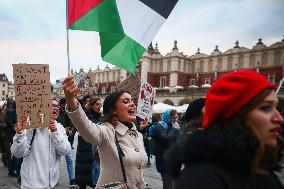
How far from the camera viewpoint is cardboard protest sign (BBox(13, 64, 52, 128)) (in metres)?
3.87

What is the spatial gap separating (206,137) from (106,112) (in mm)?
1991

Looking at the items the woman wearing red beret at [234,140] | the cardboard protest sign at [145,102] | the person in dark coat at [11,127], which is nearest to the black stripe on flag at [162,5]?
the woman wearing red beret at [234,140]

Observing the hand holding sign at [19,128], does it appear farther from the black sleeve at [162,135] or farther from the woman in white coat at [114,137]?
the black sleeve at [162,135]

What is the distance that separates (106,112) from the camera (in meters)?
3.36

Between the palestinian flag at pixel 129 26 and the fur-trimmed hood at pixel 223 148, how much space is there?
6.84ft

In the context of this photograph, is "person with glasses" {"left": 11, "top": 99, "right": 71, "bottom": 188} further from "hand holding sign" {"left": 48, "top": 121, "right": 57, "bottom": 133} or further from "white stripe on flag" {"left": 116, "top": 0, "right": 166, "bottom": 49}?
"white stripe on flag" {"left": 116, "top": 0, "right": 166, "bottom": 49}

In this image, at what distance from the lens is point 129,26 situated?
12.1ft

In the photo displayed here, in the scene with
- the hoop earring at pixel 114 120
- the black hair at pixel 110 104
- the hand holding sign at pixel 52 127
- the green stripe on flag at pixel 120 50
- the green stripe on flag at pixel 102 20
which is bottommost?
the hand holding sign at pixel 52 127

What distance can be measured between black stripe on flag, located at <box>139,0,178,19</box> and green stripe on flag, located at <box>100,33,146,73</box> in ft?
1.30

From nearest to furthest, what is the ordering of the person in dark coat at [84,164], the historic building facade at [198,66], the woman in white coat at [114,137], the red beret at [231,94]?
the red beret at [231,94] → the woman in white coat at [114,137] → the person in dark coat at [84,164] → the historic building facade at [198,66]

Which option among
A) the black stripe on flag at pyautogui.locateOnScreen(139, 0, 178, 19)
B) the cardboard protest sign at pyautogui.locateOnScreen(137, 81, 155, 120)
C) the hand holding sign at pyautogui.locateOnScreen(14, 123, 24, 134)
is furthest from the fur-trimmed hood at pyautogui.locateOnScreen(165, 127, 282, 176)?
the cardboard protest sign at pyautogui.locateOnScreen(137, 81, 155, 120)

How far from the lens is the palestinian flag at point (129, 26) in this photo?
338 centimetres

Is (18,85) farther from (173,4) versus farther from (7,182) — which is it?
(7,182)

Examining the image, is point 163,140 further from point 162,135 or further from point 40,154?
point 40,154
